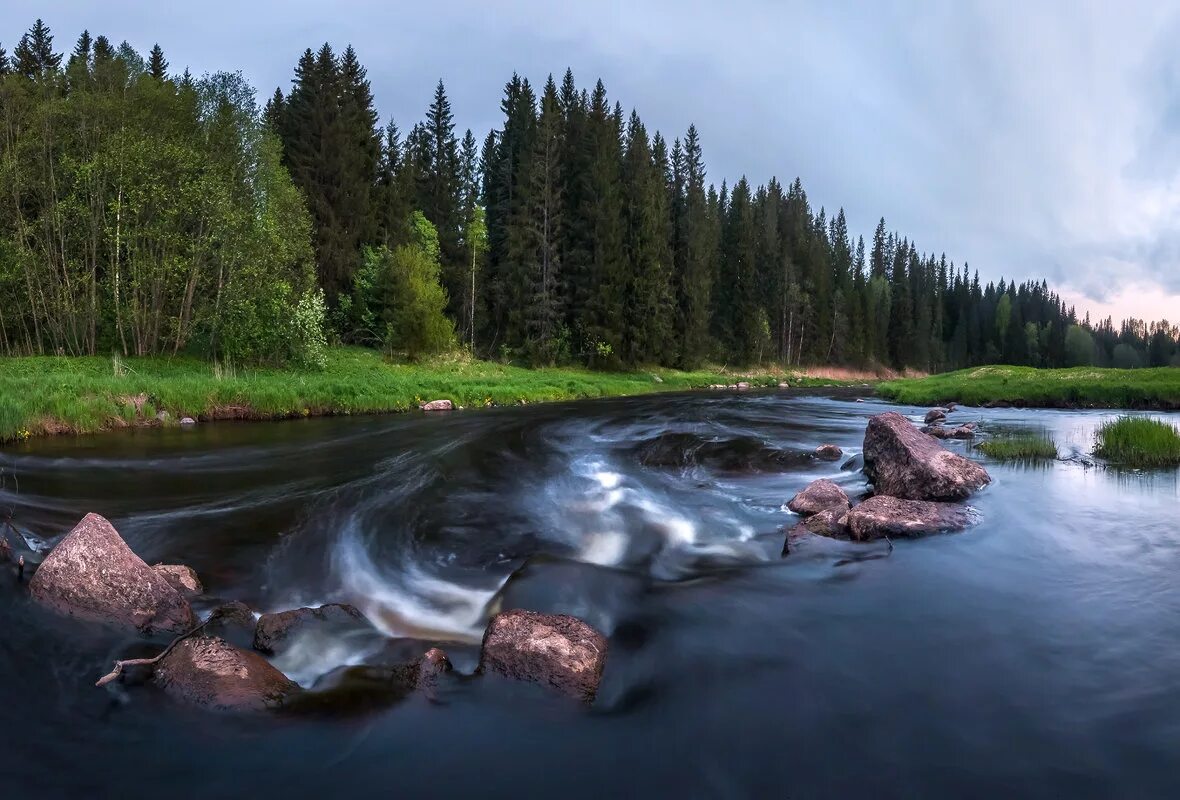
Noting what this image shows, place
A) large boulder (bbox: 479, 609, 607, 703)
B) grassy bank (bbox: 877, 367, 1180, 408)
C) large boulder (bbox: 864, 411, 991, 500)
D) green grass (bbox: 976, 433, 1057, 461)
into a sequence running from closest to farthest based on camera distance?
1. large boulder (bbox: 479, 609, 607, 703)
2. large boulder (bbox: 864, 411, 991, 500)
3. green grass (bbox: 976, 433, 1057, 461)
4. grassy bank (bbox: 877, 367, 1180, 408)

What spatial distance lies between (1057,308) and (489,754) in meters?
184

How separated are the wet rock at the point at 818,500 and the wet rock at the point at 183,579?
757 centimetres

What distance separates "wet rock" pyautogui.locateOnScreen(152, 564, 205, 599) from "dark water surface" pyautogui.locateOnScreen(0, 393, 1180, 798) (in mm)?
262

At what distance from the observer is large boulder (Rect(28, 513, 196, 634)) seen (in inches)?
213

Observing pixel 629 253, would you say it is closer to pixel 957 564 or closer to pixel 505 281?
pixel 505 281

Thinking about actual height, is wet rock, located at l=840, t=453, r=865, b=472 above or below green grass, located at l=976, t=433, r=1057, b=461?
below

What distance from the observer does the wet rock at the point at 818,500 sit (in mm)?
9375

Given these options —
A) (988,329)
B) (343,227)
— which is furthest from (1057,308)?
(343,227)

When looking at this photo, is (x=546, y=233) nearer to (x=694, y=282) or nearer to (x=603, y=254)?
(x=603, y=254)

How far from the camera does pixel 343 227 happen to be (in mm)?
48781

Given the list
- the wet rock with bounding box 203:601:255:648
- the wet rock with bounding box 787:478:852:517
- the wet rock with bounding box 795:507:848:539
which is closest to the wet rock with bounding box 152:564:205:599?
the wet rock with bounding box 203:601:255:648

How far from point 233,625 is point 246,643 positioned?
0.34 metres

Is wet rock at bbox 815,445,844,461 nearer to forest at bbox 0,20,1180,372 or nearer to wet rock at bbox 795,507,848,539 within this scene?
wet rock at bbox 795,507,848,539

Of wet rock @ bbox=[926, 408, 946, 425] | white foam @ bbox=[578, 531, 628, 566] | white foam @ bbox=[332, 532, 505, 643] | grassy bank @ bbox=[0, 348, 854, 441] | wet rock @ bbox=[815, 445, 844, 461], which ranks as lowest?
white foam @ bbox=[332, 532, 505, 643]
